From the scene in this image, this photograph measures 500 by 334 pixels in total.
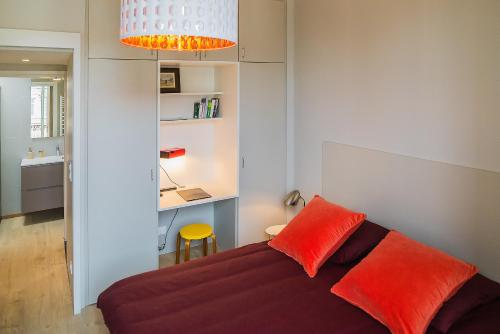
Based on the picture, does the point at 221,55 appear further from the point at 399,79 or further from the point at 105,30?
the point at 399,79

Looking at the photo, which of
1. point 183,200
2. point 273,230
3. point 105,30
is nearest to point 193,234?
point 183,200

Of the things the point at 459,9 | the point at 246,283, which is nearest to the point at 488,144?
the point at 459,9

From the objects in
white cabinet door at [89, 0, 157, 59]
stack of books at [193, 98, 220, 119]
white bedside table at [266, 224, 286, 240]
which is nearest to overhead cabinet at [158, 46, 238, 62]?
white cabinet door at [89, 0, 157, 59]

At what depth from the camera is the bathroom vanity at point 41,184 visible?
523 cm

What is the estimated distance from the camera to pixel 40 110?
5242mm

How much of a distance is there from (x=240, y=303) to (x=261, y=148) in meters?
1.92

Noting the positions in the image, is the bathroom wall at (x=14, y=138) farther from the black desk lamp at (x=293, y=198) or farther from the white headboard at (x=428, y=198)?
the white headboard at (x=428, y=198)

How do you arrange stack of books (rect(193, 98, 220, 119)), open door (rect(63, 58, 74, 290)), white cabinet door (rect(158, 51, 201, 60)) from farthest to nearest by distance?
stack of books (rect(193, 98, 220, 119)), white cabinet door (rect(158, 51, 201, 60)), open door (rect(63, 58, 74, 290))

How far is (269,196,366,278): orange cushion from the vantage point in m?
2.58

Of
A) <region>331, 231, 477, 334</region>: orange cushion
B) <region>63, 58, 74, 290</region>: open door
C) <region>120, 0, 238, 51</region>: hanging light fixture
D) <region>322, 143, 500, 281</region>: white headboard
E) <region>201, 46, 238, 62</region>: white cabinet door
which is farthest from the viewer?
<region>201, 46, 238, 62</region>: white cabinet door

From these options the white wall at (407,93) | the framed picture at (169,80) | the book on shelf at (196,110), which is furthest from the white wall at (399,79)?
the framed picture at (169,80)

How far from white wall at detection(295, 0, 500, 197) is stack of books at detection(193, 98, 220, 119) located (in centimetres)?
78

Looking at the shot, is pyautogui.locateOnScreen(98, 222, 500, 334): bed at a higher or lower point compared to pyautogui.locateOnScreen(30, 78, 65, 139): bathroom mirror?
lower

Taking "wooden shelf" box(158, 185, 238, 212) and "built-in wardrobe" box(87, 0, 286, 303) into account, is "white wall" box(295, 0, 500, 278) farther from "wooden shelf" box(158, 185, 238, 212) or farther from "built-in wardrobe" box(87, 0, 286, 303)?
"wooden shelf" box(158, 185, 238, 212)
